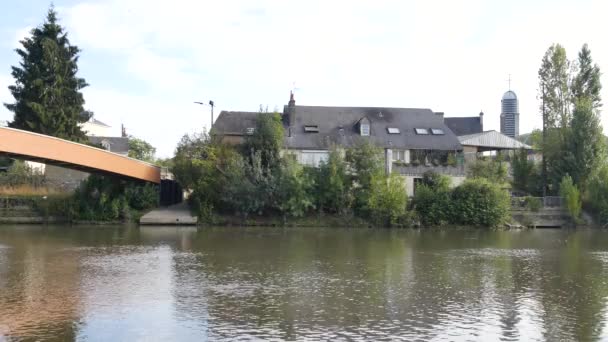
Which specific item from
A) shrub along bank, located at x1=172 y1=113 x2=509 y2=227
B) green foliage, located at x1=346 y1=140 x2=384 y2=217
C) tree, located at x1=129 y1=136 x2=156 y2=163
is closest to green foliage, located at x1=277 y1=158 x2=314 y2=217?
shrub along bank, located at x1=172 y1=113 x2=509 y2=227

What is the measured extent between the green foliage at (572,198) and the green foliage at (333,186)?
1692 centimetres

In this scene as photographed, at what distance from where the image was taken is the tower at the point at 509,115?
8626 cm

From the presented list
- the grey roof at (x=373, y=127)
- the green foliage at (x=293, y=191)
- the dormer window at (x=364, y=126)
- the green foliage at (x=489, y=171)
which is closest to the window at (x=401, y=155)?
the grey roof at (x=373, y=127)

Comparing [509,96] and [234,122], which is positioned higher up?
[509,96]

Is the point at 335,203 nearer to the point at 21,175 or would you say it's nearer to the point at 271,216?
the point at 271,216

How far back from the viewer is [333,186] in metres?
45.4

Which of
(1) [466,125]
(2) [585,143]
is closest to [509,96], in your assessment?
(1) [466,125]

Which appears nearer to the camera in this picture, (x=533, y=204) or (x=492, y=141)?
(x=533, y=204)

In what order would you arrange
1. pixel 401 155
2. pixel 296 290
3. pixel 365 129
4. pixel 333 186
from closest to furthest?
pixel 296 290, pixel 333 186, pixel 401 155, pixel 365 129

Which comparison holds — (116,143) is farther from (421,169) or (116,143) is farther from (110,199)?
(421,169)

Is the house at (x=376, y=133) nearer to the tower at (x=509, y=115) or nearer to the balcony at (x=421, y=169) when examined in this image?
the balcony at (x=421, y=169)

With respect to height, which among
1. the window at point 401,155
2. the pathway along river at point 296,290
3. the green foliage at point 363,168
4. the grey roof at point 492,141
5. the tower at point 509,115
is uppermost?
the tower at point 509,115

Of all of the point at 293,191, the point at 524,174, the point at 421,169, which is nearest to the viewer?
the point at 293,191

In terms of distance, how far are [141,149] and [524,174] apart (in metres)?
54.6
